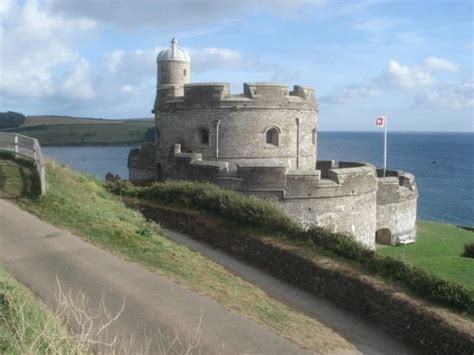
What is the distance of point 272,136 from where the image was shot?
76.8ft

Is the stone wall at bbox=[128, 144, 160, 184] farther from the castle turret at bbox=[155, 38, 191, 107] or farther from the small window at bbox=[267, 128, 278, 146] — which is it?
the small window at bbox=[267, 128, 278, 146]

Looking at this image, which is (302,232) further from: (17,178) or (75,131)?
(75,131)

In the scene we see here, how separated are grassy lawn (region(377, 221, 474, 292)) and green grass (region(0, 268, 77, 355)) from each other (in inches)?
355

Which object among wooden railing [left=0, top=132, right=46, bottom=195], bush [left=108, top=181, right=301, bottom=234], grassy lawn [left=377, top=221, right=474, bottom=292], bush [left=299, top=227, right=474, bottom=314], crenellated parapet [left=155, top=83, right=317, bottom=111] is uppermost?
crenellated parapet [left=155, top=83, right=317, bottom=111]

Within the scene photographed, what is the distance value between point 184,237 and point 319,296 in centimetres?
541

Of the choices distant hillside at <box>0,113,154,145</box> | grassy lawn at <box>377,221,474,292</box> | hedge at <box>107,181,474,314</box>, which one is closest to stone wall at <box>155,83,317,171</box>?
hedge at <box>107,181,474,314</box>

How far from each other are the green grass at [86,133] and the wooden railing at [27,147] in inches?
4096

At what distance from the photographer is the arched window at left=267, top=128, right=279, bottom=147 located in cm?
2321

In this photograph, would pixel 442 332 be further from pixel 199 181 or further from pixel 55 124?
pixel 55 124

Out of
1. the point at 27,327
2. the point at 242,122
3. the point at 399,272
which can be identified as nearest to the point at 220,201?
the point at 399,272

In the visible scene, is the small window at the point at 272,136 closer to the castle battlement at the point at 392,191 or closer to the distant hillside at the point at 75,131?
the castle battlement at the point at 392,191

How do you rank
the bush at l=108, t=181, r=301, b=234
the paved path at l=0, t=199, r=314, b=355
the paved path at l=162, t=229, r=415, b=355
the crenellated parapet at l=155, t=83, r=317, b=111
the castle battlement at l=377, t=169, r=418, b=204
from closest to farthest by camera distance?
the paved path at l=0, t=199, r=314, b=355 < the paved path at l=162, t=229, r=415, b=355 < the bush at l=108, t=181, r=301, b=234 < the crenellated parapet at l=155, t=83, r=317, b=111 < the castle battlement at l=377, t=169, r=418, b=204

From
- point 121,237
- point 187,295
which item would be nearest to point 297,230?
point 121,237

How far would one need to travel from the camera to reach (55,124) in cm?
14400
